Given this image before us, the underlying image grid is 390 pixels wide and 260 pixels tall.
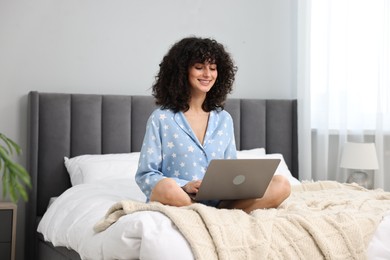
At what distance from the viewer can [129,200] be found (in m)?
2.23

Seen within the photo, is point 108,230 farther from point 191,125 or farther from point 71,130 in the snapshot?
point 71,130

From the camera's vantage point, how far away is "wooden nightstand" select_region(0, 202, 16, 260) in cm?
346

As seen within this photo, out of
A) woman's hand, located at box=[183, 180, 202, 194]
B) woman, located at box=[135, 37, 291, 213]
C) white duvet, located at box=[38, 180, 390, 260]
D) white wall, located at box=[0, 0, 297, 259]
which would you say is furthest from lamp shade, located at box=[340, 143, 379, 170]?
woman's hand, located at box=[183, 180, 202, 194]

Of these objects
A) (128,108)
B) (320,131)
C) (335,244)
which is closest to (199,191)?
(335,244)

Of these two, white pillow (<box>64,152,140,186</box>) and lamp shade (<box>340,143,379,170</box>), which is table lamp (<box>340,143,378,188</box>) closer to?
lamp shade (<box>340,143,379,170</box>)

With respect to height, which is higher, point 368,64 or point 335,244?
point 368,64

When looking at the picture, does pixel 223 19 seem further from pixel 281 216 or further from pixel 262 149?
pixel 281 216

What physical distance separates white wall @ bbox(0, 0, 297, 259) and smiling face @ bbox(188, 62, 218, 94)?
137 cm

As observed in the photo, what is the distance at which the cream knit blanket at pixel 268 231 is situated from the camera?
1951 millimetres

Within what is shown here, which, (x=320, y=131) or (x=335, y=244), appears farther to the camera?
(x=320, y=131)

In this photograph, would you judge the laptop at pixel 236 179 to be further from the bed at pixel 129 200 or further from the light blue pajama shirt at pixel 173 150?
the light blue pajama shirt at pixel 173 150

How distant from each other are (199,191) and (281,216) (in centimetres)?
31

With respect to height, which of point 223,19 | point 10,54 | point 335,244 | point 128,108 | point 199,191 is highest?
point 223,19

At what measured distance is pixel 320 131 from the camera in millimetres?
4367
